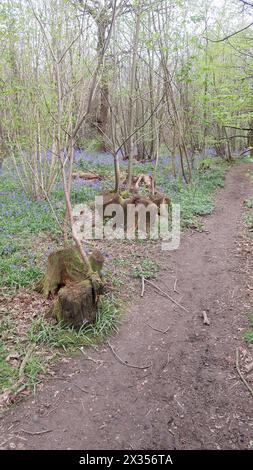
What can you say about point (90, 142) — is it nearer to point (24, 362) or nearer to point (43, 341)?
point (43, 341)

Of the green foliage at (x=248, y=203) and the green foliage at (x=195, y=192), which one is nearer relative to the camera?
the green foliage at (x=195, y=192)

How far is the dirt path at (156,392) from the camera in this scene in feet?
8.86

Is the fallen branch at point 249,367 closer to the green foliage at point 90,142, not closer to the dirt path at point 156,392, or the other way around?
the dirt path at point 156,392

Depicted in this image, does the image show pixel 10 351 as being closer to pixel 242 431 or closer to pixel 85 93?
pixel 242 431

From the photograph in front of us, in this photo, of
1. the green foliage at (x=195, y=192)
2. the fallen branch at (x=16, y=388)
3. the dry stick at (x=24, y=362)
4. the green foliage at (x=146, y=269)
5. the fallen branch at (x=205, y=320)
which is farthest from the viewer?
the green foliage at (x=195, y=192)

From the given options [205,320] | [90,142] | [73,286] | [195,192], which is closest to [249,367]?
[205,320]

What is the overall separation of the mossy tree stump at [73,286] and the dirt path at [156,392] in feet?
1.62

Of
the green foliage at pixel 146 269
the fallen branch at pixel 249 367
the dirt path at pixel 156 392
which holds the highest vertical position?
the green foliage at pixel 146 269

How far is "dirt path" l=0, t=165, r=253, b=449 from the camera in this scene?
2.70 meters

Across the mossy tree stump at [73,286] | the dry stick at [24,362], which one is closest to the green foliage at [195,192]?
the mossy tree stump at [73,286]

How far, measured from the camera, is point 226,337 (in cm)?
397

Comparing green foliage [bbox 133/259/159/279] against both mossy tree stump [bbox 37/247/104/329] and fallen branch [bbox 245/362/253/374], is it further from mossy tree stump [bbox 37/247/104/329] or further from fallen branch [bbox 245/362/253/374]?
fallen branch [bbox 245/362/253/374]

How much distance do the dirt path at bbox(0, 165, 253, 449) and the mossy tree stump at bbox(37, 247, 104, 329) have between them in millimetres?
493

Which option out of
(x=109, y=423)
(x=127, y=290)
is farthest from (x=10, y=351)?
(x=127, y=290)
